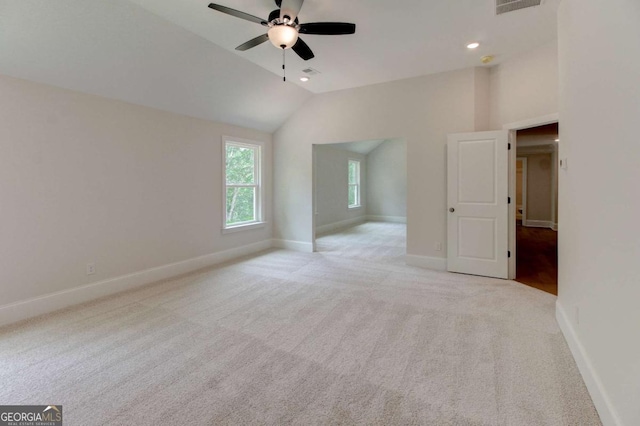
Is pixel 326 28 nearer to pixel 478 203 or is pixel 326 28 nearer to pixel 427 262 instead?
pixel 478 203


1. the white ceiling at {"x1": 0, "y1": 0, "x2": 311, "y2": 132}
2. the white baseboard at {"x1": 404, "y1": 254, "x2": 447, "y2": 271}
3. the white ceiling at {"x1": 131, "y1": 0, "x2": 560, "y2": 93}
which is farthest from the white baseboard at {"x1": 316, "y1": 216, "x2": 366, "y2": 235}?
the white ceiling at {"x1": 131, "y1": 0, "x2": 560, "y2": 93}

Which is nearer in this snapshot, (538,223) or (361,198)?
(538,223)

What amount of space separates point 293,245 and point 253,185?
144 cm

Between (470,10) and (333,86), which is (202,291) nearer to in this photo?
(333,86)

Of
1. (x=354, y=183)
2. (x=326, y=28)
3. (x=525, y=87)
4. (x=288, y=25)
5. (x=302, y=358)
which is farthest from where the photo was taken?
(x=354, y=183)

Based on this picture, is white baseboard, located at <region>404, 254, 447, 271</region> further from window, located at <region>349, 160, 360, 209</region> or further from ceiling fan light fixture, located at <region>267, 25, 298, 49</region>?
window, located at <region>349, 160, 360, 209</region>

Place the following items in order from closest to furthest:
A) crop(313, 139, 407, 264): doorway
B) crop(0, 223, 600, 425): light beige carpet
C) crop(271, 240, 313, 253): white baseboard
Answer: crop(0, 223, 600, 425): light beige carpet
crop(271, 240, 313, 253): white baseboard
crop(313, 139, 407, 264): doorway

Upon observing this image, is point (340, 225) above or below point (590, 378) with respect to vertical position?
above

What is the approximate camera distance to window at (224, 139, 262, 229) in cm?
532

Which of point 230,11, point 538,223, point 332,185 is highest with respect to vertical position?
point 230,11

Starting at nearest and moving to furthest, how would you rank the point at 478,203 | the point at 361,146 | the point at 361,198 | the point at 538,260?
1. the point at 478,203
2. the point at 538,260
3. the point at 361,146
4. the point at 361,198

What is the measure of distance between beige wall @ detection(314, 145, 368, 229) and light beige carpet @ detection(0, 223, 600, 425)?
454cm

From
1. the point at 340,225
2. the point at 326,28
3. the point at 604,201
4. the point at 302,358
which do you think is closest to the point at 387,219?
the point at 340,225

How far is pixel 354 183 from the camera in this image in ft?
33.4
